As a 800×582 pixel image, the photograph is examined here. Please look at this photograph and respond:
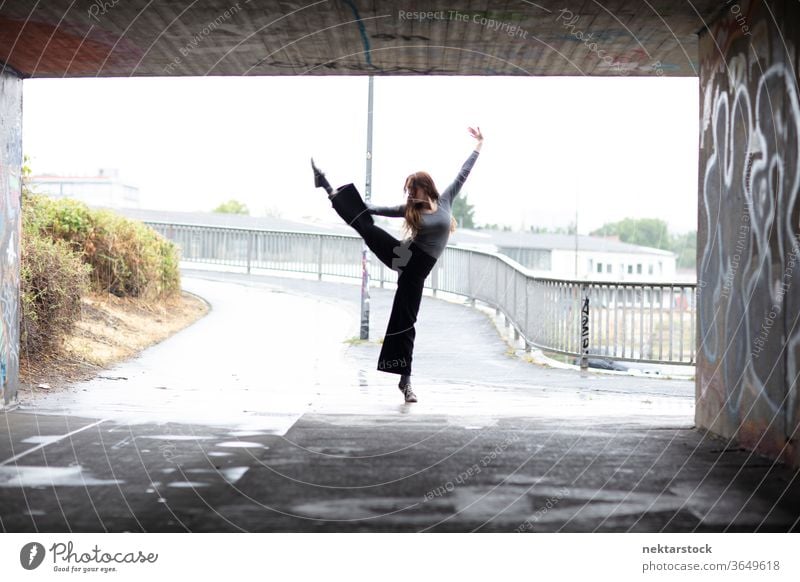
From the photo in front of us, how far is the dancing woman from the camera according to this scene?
8.35 metres

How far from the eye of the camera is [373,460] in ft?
19.1

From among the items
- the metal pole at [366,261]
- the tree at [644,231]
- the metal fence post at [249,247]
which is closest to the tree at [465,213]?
the tree at [644,231]

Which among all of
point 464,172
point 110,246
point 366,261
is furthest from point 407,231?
point 110,246

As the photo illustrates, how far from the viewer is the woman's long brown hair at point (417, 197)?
833 cm

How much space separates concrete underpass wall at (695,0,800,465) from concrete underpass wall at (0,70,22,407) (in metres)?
5.96

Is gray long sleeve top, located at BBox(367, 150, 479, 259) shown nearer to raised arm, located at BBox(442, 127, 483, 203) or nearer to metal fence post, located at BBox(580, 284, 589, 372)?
raised arm, located at BBox(442, 127, 483, 203)

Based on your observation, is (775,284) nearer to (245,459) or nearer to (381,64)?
(245,459)

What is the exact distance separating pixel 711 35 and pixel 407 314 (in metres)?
3.48

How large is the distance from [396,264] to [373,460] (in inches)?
116

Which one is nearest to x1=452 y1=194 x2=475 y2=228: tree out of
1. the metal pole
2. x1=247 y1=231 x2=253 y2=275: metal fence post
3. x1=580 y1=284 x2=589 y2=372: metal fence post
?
x1=247 y1=231 x2=253 y2=275: metal fence post

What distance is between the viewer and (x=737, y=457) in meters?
6.19

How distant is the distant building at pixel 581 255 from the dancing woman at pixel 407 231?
60.7 metres

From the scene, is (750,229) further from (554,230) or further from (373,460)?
(554,230)

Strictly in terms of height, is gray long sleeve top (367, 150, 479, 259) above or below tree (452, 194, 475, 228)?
below
